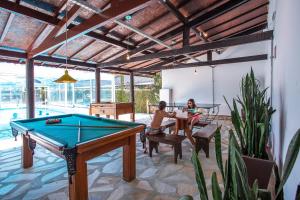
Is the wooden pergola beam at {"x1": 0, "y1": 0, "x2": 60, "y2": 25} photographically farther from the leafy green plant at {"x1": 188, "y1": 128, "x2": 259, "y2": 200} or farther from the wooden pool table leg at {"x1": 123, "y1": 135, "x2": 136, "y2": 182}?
the leafy green plant at {"x1": 188, "y1": 128, "x2": 259, "y2": 200}

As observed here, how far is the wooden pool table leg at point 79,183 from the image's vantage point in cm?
181

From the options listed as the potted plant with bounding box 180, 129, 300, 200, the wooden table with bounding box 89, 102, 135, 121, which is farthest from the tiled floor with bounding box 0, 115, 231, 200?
the wooden table with bounding box 89, 102, 135, 121

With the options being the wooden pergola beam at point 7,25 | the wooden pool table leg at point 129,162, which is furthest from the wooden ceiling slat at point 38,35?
the wooden pool table leg at point 129,162

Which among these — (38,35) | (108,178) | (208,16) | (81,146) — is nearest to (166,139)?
(108,178)

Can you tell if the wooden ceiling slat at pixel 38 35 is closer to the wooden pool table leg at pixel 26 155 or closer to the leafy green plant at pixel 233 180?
the wooden pool table leg at pixel 26 155

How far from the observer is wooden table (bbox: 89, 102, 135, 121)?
5.85 m

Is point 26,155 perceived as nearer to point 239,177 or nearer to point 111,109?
point 111,109

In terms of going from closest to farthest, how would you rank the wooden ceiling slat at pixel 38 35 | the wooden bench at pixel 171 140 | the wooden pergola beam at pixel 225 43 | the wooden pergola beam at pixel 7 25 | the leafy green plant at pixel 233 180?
the leafy green plant at pixel 233 180 → the wooden bench at pixel 171 140 → the wooden pergola beam at pixel 7 25 → the wooden pergola beam at pixel 225 43 → the wooden ceiling slat at pixel 38 35

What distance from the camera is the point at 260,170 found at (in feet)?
5.61

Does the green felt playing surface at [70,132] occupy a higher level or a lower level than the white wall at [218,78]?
lower

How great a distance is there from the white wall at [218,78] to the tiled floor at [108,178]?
5.34m

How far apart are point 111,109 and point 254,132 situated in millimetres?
4662

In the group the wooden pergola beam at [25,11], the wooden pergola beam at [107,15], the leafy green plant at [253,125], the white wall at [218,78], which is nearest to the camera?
the leafy green plant at [253,125]

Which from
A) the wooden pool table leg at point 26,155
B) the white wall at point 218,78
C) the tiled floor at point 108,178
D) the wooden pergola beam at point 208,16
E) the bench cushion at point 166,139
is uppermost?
the wooden pergola beam at point 208,16
